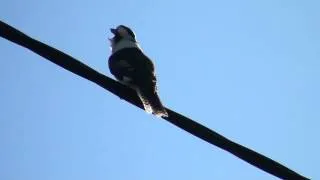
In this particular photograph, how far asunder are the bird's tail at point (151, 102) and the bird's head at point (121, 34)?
271 cm

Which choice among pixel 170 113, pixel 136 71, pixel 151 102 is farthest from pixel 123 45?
pixel 170 113

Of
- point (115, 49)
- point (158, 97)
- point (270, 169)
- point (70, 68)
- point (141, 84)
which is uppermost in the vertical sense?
point (115, 49)

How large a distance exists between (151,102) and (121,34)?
141 inches

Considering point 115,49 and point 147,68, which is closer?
point 147,68

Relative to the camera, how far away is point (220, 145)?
2836 millimetres

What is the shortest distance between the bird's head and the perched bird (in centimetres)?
9

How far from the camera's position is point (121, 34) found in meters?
7.82

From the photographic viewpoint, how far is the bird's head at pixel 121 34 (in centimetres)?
760

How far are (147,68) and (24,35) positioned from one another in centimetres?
264

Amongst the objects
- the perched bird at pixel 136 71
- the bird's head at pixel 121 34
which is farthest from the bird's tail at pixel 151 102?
the bird's head at pixel 121 34

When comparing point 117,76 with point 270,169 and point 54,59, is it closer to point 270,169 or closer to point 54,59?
point 54,59

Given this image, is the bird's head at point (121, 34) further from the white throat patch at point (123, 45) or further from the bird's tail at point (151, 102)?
the bird's tail at point (151, 102)

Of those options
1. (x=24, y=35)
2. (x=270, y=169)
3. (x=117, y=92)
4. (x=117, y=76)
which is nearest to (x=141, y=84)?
(x=117, y=76)

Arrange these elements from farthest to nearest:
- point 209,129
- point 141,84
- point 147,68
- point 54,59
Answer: point 147,68, point 141,84, point 54,59, point 209,129
